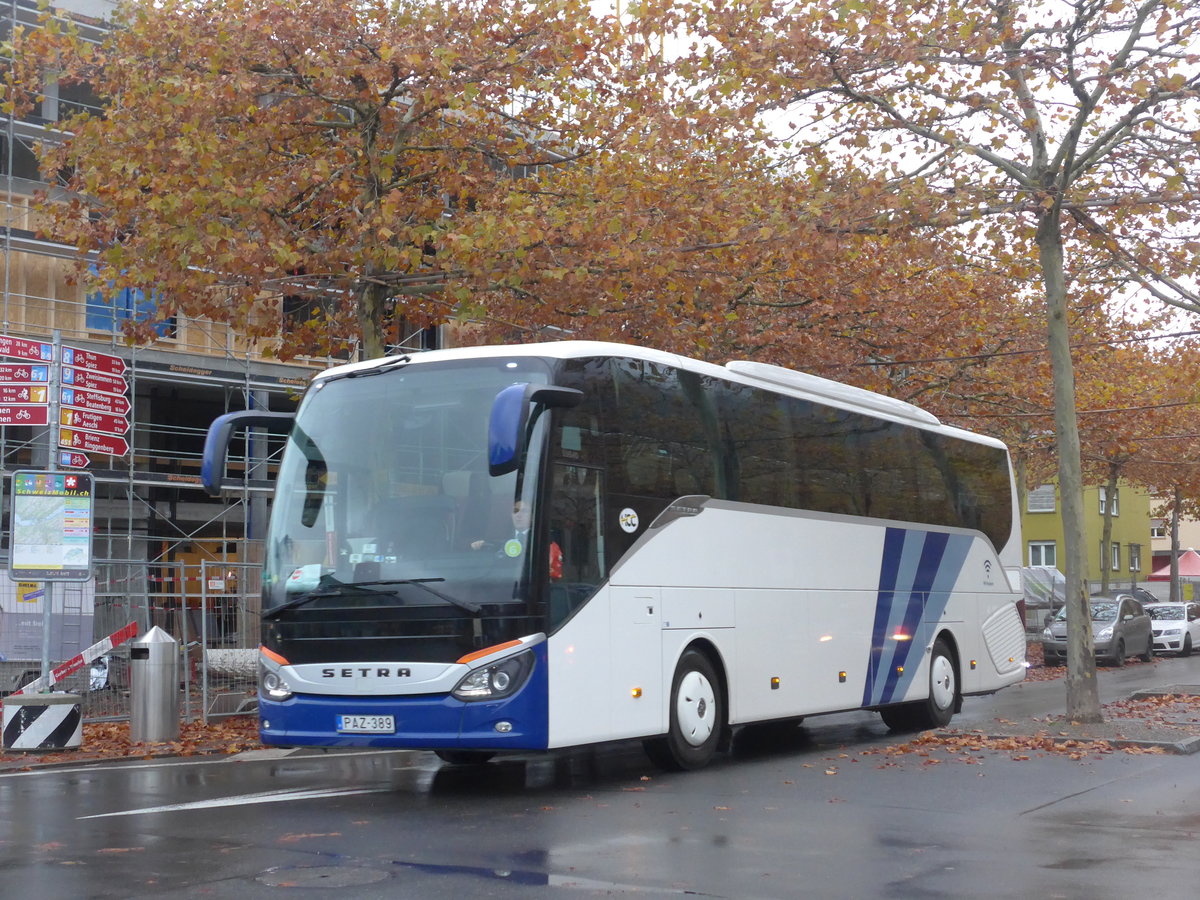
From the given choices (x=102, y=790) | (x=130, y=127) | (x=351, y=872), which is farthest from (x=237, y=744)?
(x=351, y=872)

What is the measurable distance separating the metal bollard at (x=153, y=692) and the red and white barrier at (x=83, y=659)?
45 centimetres

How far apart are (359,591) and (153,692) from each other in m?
5.85

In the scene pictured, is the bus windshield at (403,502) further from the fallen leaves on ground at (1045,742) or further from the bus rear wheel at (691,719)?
the fallen leaves on ground at (1045,742)

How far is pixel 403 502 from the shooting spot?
10797 millimetres

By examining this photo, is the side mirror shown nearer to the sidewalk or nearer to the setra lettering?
the setra lettering

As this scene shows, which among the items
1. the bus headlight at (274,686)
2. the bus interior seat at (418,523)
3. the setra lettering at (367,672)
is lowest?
the bus headlight at (274,686)

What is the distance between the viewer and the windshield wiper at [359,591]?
10.5m

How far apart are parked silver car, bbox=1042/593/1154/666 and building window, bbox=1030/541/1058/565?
36.7 meters

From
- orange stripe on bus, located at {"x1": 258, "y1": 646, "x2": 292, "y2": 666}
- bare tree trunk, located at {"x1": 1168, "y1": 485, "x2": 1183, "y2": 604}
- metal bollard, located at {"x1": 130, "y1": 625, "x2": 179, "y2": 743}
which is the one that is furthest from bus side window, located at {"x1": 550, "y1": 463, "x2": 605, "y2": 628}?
bare tree trunk, located at {"x1": 1168, "y1": 485, "x2": 1183, "y2": 604}

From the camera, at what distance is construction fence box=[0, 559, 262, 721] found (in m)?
17.4

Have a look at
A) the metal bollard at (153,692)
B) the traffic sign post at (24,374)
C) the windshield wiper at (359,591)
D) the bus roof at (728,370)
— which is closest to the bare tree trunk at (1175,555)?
the bus roof at (728,370)

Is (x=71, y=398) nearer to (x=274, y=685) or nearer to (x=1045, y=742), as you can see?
(x=274, y=685)

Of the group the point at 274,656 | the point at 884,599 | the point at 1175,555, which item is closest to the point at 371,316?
the point at 884,599

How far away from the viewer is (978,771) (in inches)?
480
